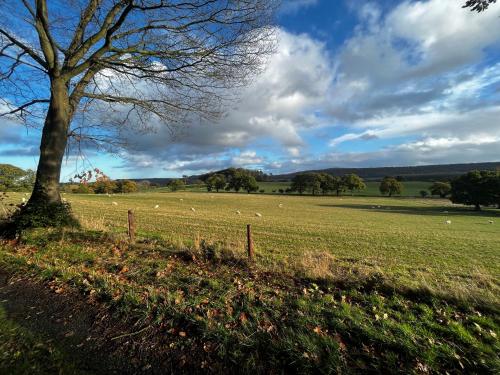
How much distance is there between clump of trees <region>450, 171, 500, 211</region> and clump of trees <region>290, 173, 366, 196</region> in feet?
131

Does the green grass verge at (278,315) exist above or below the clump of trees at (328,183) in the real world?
above

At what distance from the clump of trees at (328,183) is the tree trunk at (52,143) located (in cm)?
9524

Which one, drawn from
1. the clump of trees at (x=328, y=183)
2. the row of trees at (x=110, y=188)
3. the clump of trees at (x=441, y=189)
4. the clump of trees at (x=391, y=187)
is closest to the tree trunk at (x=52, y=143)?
the row of trees at (x=110, y=188)

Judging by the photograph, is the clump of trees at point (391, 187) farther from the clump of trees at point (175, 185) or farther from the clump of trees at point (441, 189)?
the clump of trees at point (175, 185)

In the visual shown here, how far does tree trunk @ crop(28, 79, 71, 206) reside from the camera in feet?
28.0

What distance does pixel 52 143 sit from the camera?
338 inches

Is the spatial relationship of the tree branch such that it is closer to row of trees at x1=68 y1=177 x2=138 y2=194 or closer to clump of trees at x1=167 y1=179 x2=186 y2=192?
row of trees at x1=68 y1=177 x2=138 y2=194

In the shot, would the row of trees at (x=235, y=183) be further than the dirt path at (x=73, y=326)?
Yes

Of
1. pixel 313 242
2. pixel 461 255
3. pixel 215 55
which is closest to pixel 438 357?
pixel 215 55

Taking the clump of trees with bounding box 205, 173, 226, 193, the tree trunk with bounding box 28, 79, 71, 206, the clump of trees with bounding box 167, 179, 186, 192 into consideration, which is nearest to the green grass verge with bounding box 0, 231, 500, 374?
the tree trunk with bounding box 28, 79, 71, 206

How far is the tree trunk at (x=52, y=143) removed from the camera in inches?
336

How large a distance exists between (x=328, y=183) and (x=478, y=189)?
159 feet

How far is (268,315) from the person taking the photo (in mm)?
3867

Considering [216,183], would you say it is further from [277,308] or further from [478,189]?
[277,308]
